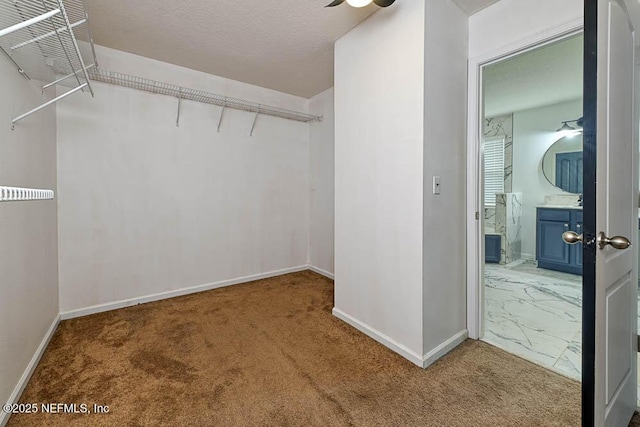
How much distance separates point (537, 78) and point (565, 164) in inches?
69.9

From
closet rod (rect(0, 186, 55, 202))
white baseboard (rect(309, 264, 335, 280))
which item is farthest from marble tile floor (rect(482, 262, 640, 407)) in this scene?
closet rod (rect(0, 186, 55, 202))

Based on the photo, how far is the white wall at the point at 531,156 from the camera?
4434 mm

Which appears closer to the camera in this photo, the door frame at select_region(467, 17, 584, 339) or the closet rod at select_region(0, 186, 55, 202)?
the closet rod at select_region(0, 186, 55, 202)

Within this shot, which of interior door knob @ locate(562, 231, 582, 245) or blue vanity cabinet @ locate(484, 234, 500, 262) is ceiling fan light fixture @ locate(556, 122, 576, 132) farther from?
interior door knob @ locate(562, 231, 582, 245)

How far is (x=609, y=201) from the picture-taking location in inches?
42.0

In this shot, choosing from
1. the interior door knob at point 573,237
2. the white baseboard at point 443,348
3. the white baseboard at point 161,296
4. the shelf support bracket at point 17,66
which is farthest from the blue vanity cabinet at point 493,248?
the shelf support bracket at point 17,66

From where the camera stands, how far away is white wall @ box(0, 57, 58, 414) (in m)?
1.45

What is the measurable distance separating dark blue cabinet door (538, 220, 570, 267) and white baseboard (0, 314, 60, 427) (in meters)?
5.60

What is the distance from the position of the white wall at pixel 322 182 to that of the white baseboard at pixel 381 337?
3.87 feet

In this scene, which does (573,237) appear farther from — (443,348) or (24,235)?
(24,235)

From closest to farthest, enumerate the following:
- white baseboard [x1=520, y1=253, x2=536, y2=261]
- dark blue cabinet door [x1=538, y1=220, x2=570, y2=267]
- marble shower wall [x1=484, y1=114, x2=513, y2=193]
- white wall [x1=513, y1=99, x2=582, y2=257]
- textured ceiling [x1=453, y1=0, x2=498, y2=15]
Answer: textured ceiling [x1=453, y1=0, x2=498, y2=15] < dark blue cabinet door [x1=538, y1=220, x2=570, y2=267] < white wall [x1=513, y1=99, x2=582, y2=257] < white baseboard [x1=520, y1=253, x2=536, y2=261] < marble shower wall [x1=484, y1=114, x2=513, y2=193]

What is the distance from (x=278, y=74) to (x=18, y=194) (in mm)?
2942

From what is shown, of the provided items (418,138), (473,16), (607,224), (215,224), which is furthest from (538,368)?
(215,224)

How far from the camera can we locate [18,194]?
629 mm
